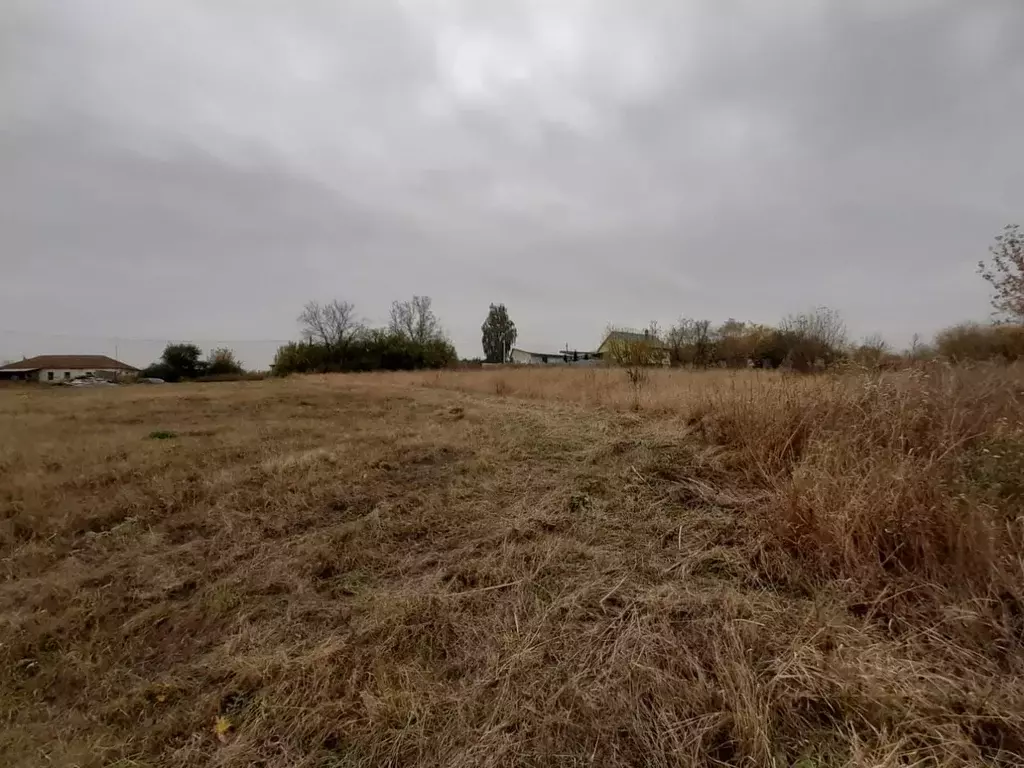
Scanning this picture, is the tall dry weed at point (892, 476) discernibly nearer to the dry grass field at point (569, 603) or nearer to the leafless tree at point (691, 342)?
the dry grass field at point (569, 603)

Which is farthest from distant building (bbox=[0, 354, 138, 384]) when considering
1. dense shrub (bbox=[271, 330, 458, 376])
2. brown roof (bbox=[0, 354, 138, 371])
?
dense shrub (bbox=[271, 330, 458, 376])

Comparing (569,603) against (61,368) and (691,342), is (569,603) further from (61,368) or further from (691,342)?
(61,368)

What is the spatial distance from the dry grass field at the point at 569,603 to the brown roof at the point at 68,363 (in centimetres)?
8331

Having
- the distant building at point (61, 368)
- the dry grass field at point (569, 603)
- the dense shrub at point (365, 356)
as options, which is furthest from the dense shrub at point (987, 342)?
the distant building at point (61, 368)

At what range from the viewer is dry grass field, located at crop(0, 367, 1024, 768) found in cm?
175

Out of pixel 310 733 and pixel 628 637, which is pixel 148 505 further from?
pixel 628 637

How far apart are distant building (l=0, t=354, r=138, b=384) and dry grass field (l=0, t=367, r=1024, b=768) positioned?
257 ft

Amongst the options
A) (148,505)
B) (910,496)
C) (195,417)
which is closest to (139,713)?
(148,505)

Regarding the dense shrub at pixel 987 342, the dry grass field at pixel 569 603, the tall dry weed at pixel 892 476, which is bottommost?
the dry grass field at pixel 569 603

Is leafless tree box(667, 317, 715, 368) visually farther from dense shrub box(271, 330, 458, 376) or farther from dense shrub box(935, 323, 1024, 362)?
dense shrub box(271, 330, 458, 376)

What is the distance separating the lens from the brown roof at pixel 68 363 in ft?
220

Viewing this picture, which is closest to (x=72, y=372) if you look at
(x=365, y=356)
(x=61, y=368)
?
(x=61, y=368)

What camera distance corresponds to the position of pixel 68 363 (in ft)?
224

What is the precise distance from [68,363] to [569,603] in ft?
310
